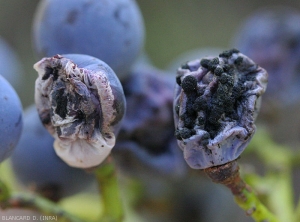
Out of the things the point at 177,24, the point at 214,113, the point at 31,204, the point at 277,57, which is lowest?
the point at 177,24

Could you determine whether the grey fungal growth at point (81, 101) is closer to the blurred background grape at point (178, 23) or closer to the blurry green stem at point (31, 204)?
the blurry green stem at point (31, 204)

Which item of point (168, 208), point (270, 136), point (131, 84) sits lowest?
point (168, 208)

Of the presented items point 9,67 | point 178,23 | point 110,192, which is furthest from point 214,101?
point 178,23

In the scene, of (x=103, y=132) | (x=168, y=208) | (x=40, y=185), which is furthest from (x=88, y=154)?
(x=168, y=208)

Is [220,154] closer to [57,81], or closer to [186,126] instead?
[186,126]

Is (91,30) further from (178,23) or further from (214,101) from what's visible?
(178,23)
